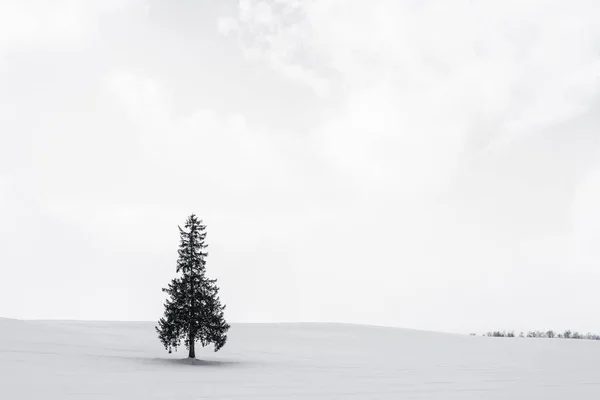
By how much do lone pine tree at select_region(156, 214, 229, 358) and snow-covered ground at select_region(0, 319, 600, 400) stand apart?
1442 mm

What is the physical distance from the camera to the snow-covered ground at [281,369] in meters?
16.8

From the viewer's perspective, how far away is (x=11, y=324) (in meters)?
36.3

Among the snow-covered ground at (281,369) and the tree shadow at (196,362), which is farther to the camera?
the tree shadow at (196,362)

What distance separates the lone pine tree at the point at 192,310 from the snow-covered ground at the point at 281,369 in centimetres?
144

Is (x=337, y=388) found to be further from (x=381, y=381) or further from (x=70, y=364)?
(x=70, y=364)

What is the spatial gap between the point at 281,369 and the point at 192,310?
24.8 ft

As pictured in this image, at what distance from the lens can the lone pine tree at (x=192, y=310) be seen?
3008 cm

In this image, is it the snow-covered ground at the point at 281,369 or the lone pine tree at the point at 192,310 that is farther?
the lone pine tree at the point at 192,310

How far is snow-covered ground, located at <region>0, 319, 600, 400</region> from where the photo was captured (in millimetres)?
16781

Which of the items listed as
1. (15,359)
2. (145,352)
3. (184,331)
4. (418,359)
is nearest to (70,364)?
(15,359)

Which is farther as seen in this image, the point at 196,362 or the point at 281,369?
the point at 196,362

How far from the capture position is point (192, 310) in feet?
99.9

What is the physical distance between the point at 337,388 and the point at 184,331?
1449cm

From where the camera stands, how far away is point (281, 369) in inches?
1012
